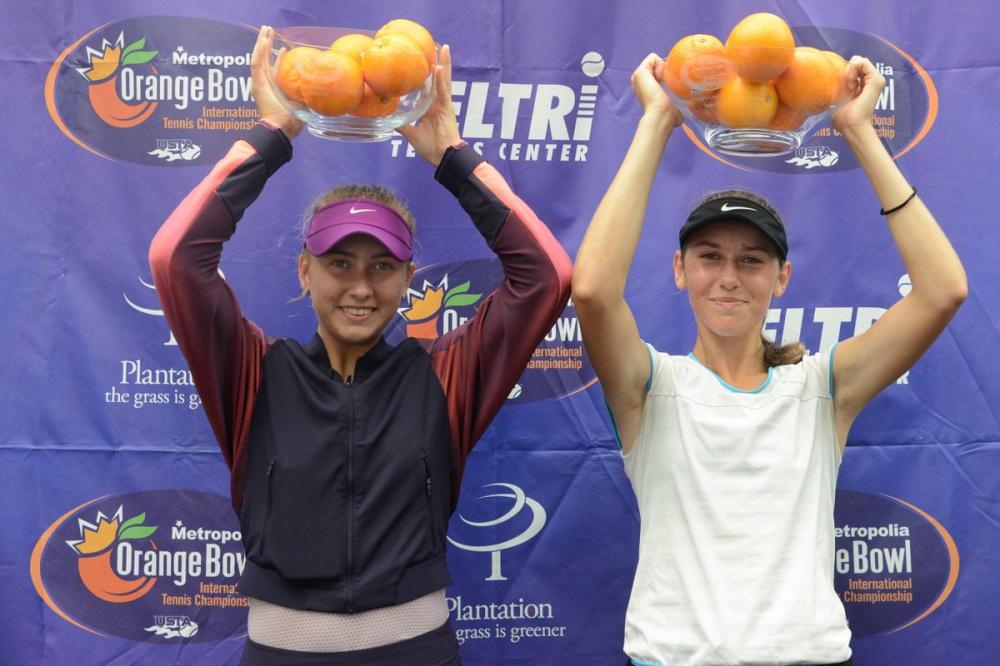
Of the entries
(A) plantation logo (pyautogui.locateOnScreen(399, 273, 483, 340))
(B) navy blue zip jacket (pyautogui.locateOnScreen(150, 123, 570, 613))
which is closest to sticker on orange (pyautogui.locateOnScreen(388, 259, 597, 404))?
(A) plantation logo (pyautogui.locateOnScreen(399, 273, 483, 340))

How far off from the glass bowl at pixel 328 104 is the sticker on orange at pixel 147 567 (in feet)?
3.84

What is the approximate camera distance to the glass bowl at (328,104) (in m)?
1.91

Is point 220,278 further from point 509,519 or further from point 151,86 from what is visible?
point 509,519

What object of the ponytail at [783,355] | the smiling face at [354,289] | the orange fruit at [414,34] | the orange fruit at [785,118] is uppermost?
the orange fruit at [414,34]

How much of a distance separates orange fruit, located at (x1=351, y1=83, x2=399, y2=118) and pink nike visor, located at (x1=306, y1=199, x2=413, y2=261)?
0.21 m

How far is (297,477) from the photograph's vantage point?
1.89 metres

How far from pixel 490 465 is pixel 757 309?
932mm

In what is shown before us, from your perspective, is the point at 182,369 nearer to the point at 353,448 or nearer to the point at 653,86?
the point at 353,448

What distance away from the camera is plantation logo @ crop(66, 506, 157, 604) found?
261 centimetres

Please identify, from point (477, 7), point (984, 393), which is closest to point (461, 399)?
point (477, 7)

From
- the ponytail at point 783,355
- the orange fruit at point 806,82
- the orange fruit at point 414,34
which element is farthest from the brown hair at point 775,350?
the orange fruit at point 414,34

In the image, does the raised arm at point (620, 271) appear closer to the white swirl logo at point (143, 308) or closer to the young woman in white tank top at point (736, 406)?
the young woman in white tank top at point (736, 406)

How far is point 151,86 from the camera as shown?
8.62 feet

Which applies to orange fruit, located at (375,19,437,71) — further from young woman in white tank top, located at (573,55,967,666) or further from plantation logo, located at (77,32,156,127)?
plantation logo, located at (77,32,156,127)
